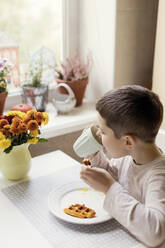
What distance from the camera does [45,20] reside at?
2.02 meters

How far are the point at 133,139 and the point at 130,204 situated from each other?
0.18 metres

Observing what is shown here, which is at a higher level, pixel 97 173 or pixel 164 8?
pixel 164 8

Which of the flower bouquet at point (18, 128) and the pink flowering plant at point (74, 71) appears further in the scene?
the pink flowering plant at point (74, 71)

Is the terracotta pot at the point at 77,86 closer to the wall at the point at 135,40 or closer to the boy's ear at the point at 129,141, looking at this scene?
the wall at the point at 135,40

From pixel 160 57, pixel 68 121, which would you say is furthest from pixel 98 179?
pixel 160 57

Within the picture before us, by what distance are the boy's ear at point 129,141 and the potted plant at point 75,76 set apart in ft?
3.31

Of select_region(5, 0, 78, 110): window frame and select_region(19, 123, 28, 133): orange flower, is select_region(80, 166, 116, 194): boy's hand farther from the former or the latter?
select_region(5, 0, 78, 110): window frame

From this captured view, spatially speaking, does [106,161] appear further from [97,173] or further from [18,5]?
[18,5]

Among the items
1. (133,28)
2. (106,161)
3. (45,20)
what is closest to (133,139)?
(106,161)

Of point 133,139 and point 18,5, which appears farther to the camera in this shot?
point 18,5

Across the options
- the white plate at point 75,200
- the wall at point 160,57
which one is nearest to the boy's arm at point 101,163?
the white plate at point 75,200

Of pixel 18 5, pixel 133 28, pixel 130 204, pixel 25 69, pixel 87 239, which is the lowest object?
pixel 87 239

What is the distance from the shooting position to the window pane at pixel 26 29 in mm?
1865

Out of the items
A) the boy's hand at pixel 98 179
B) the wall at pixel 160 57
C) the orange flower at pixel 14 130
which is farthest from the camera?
the wall at pixel 160 57
